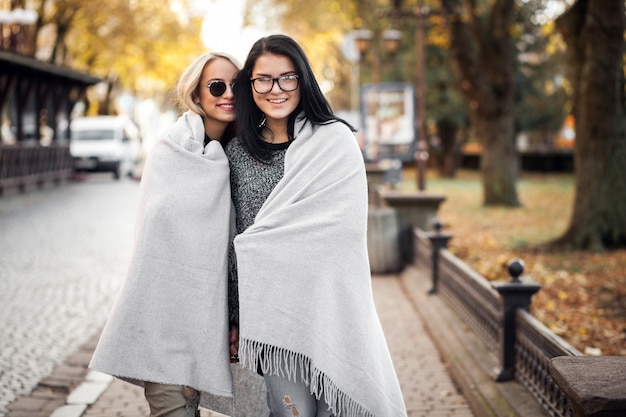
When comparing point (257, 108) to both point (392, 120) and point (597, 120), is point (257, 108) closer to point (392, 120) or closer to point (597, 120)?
point (597, 120)

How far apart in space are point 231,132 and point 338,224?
2.55 ft

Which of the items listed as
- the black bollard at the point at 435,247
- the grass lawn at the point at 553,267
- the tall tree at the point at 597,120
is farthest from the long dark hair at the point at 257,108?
the tall tree at the point at 597,120

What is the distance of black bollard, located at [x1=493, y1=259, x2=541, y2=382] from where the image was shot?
558 cm

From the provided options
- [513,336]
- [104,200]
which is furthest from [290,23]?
[513,336]

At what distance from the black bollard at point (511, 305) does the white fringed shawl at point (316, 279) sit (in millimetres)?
2528

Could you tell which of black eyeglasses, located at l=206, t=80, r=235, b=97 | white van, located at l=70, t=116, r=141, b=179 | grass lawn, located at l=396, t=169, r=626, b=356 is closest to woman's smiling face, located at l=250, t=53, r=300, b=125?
black eyeglasses, located at l=206, t=80, r=235, b=97

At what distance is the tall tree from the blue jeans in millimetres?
9144

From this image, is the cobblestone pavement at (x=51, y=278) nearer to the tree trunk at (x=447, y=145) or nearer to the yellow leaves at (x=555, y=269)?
the yellow leaves at (x=555, y=269)

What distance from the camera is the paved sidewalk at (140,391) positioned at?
17.7 feet

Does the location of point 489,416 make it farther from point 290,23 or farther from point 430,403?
point 290,23

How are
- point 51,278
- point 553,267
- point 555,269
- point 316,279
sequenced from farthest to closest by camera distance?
point 553,267 < point 555,269 < point 51,278 < point 316,279

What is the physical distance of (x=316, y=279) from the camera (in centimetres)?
319

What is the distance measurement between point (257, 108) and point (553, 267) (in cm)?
826

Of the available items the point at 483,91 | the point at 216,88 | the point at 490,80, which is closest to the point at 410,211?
the point at 216,88
